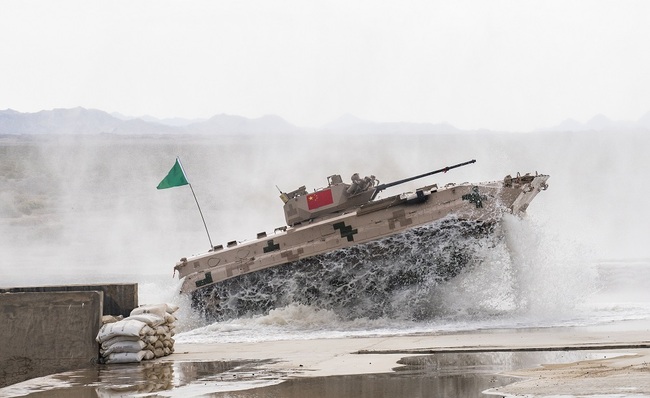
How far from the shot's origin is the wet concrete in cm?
1207


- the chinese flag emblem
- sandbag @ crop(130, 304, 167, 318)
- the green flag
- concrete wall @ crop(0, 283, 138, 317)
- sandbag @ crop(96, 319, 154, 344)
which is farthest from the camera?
the green flag

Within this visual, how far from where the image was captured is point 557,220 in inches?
1898

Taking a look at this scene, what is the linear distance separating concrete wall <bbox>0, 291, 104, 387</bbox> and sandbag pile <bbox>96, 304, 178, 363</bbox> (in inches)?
6.8

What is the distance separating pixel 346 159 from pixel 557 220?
17.4 m

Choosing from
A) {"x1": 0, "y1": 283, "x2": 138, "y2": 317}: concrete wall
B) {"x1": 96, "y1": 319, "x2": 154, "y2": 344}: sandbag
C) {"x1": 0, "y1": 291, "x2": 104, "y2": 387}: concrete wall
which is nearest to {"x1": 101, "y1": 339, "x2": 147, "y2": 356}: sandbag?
{"x1": 96, "y1": 319, "x2": 154, "y2": 344}: sandbag

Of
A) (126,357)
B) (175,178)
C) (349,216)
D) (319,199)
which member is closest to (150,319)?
(126,357)

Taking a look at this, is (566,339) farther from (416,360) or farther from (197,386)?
(197,386)

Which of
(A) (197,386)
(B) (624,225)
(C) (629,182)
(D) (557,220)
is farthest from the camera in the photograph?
(C) (629,182)

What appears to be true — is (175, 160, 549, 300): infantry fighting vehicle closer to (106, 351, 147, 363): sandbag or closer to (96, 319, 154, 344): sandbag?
(96, 319, 154, 344): sandbag

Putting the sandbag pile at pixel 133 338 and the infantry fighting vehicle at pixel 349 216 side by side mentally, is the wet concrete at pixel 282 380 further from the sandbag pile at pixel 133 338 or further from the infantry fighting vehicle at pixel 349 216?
the infantry fighting vehicle at pixel 349 216

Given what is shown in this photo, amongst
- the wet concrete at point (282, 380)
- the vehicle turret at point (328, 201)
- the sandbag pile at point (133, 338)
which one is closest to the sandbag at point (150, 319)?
the sandbag pile at point (133, 338)

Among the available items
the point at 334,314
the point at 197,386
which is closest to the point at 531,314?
the point at 334,314

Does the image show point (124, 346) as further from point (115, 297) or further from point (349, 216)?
point (349, 216)

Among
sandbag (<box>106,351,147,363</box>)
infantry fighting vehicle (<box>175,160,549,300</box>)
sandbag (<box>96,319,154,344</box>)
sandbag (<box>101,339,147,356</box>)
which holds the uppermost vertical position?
infantry fighting vehicle (<box>175,160,549,300</box>)
